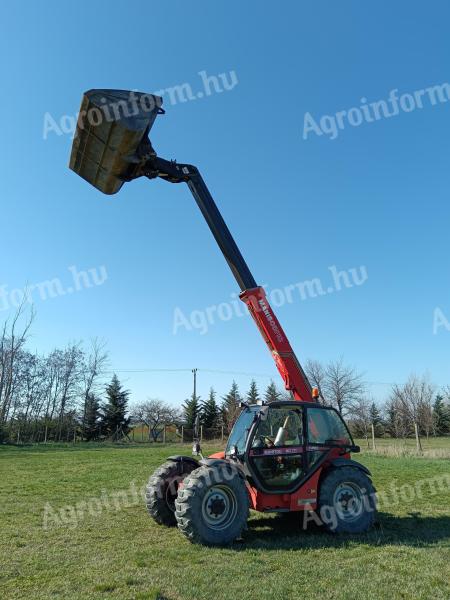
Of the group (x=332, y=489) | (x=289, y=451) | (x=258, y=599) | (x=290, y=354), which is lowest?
(x=258, y=599)

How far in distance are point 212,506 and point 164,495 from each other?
1.42 m

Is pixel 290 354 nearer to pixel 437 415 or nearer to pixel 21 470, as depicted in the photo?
pixel 21 470

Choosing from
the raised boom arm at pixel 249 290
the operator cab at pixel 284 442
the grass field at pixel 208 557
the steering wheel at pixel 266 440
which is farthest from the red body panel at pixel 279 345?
the grass field at pixel 208 557

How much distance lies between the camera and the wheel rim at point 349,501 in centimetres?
718

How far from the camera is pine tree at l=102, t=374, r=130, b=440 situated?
50.0m

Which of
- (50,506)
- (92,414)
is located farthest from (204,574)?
(92,414)

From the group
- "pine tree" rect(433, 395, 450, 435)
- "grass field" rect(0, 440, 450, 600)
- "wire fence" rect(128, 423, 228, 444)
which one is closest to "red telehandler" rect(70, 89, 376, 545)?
"grass field" rect(0, 440, 450, 600)

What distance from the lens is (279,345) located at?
807 cm

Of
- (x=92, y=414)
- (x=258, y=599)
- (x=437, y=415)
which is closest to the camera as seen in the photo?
(x=258, y=599)

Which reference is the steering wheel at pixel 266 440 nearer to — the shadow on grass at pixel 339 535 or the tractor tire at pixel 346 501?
the tractor tire at pixel 346 501

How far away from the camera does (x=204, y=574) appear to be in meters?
5.20

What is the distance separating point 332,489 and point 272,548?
1.35 m

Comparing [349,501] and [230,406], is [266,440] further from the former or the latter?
[230,406]

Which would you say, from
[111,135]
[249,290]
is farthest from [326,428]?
[111,135]
